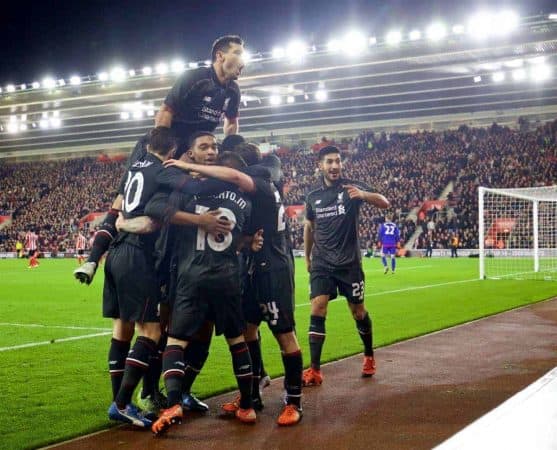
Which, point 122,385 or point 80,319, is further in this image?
point 80,319

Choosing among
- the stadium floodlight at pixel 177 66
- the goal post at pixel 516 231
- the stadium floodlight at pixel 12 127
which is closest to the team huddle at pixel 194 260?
the goal post at pixel 516 231

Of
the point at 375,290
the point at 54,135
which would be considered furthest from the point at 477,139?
the point at 54,135

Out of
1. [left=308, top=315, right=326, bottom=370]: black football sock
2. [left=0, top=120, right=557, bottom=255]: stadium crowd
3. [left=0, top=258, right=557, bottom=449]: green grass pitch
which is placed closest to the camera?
[left=0, top=258, right=557, bottom=449]: green grass pitch

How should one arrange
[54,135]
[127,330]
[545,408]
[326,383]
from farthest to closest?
[54,135]
[326,383]
[127,330]
[545,408]

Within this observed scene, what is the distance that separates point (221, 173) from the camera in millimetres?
4395

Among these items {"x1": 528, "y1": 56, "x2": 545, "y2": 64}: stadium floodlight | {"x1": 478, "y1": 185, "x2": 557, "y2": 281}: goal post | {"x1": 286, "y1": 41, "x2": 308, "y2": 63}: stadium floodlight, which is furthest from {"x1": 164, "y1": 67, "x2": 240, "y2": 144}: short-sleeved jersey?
{"x1": 528, "y1": 56, "x2": 545, "y2": 64}: stadium floodlight

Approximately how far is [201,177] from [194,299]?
78cm

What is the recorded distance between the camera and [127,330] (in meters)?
4.82

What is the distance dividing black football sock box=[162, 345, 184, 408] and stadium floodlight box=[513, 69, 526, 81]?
34353 millimetres

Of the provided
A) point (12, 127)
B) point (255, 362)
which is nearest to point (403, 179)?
point (12, 127)

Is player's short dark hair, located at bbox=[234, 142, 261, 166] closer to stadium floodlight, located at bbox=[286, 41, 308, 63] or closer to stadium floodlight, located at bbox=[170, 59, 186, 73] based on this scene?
stadium floodlight, located at bbox=[286, 41, 308, 63]

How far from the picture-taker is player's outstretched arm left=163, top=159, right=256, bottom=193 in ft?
14.3

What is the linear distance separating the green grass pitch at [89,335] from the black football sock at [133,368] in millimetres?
260

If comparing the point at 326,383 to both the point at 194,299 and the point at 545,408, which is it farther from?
the point at 545,408
